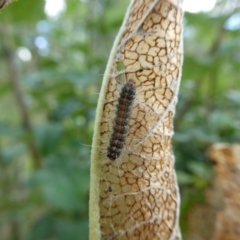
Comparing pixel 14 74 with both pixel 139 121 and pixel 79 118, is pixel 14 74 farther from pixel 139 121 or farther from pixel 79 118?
pixel 139 121

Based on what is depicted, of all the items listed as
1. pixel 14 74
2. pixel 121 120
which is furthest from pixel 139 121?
pixel 14 74

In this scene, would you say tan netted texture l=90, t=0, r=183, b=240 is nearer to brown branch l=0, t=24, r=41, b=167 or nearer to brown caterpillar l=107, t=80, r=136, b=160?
brown caterpillar l=107, t=80, r=136, b=160

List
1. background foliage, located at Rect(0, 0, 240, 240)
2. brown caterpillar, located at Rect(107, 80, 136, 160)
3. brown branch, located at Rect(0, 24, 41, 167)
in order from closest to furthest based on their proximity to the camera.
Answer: brown caterpillar, located at Rect(107, 80, 136, 160) → background foliage, located at Rect(0, 0, 240, 240) → brown branch, located at Rect(0, 24, 41, 167)

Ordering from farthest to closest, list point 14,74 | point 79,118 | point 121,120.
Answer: point 79,118 < point 14,74 < point 121,120

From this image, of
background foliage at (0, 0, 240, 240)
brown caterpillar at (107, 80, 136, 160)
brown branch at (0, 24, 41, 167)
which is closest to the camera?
brown caterpillar at (107, 80, 136, 160)

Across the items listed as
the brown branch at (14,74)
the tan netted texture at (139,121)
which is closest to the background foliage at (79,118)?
the brown branch at (14,74)

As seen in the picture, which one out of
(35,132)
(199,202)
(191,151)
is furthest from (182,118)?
(35,132)

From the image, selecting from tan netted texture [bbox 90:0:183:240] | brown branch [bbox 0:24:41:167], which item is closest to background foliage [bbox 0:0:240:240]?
brown branch [bbox 0:24:41:167]

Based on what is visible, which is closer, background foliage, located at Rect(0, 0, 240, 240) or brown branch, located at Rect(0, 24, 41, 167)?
background foliage, located at Rect(0, 0, 240, 240)
